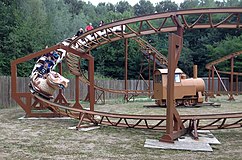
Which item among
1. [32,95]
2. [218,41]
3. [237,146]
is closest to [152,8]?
[218,41]

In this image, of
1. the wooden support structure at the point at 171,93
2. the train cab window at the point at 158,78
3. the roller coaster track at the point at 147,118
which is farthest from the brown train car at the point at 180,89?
the wooden support structure at the point at 171,93

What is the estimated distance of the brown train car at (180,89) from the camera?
15.3 meters

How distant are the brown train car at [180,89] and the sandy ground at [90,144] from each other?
6.64 metres

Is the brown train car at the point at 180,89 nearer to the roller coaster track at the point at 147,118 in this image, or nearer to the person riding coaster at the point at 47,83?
the roller coaster track at the point at 147,118

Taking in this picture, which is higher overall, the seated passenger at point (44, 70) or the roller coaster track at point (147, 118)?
the seated passenger at point (44, 70)

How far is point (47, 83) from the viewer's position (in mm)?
11180

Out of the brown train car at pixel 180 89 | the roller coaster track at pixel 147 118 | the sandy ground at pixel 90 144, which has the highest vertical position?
the brown train car at pixel 180 89

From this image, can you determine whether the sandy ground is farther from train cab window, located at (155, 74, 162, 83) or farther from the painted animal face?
train cab window, located at (155, 74, 162, 83)

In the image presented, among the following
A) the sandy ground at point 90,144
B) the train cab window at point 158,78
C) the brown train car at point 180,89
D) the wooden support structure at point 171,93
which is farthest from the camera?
the train cab window at point 158,78

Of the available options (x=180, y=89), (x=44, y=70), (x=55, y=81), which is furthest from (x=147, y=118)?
(x=180, y=89)

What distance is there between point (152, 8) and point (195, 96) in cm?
4332

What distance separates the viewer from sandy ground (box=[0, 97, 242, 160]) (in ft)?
19.5

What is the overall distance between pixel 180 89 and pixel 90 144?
9.63m

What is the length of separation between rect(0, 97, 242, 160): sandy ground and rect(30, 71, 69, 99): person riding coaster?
1.77m
